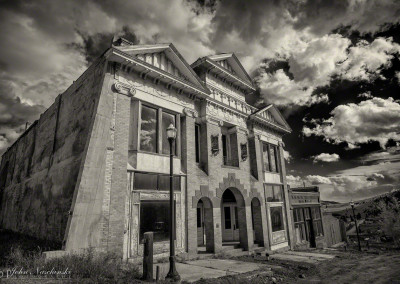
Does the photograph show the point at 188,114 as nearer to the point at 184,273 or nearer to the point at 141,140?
the point at 141,140

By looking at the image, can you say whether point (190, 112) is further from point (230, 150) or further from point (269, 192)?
point (269, 192)

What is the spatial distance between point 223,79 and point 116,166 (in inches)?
418

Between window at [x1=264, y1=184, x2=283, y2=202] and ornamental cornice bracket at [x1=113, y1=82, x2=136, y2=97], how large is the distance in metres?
12.2

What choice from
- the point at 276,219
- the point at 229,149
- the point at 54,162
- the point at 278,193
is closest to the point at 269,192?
the point at 278,193

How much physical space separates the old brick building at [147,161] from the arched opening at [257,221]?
0.07 meters

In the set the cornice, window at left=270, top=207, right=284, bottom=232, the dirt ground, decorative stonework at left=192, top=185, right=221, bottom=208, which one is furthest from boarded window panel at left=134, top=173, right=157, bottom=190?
window at left=270, top=207, right=284, bottom=232

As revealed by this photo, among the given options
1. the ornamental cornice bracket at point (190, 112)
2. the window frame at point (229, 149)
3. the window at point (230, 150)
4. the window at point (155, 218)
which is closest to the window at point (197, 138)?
the ornamental cornice bracket at point (190, 112)

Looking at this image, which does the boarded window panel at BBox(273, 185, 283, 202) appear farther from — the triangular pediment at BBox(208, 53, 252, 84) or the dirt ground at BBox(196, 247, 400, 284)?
the triangular pediment at BBox(208, 53, 252, 84)

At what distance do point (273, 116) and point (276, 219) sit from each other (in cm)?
866

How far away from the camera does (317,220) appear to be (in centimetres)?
2405

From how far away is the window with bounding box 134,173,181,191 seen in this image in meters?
10.9

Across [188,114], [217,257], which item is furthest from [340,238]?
[188,114]

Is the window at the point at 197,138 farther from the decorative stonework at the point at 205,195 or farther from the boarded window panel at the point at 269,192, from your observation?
the boarded window panel at the point at 269,192

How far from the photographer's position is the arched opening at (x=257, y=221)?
55.0 feet
